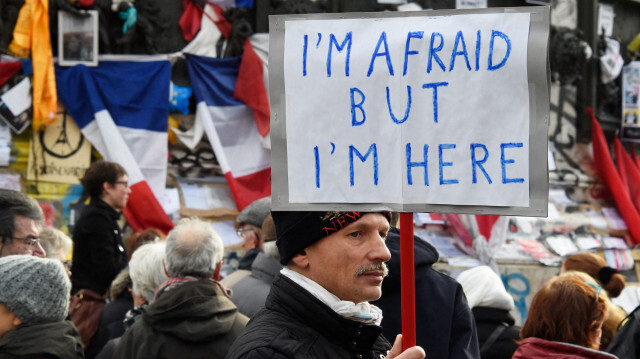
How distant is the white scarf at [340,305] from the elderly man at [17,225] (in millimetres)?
1845

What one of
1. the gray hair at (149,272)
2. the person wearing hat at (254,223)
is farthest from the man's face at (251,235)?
the gray hair at (149,272)

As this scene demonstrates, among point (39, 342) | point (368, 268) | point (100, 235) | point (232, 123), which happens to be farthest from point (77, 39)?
point (368, 268)

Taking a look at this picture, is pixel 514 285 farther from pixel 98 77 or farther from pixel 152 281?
pixel 152 281

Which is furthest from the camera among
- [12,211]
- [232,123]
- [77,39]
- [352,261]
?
[232,123]

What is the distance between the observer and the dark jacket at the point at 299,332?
2.14 m

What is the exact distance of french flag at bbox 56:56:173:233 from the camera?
8375 mm

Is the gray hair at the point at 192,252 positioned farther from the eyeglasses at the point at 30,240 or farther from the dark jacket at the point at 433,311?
the dark jacket at the point at 433,311

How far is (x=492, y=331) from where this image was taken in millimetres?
4078

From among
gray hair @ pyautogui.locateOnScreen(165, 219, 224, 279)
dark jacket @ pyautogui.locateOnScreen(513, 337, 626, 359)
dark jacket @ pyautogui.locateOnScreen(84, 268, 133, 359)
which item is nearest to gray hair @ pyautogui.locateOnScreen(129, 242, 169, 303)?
A: gray hair @ pyautogui.locateOnScreen(165, 219, 224, 279)

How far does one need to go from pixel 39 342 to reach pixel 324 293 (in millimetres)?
1268

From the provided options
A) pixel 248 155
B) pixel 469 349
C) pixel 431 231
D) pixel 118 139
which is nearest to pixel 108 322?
pixel 469 349

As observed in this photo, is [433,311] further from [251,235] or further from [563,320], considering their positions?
[251,235]

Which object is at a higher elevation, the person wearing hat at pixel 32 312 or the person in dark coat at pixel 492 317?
the person wearing hat at pixel 32 312

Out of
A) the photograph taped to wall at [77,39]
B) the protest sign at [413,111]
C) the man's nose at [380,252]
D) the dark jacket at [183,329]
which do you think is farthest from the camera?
the photograph taped to wall at [77,39]
